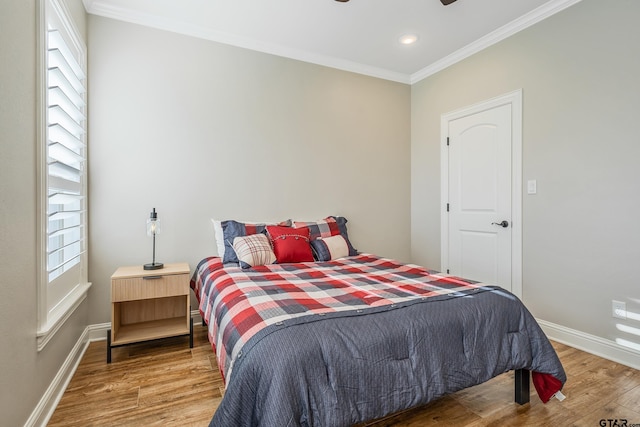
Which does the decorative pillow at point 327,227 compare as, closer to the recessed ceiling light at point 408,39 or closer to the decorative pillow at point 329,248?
the decorative pillow at point 329,248

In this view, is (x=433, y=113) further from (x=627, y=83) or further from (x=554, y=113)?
(x=627, y=83)

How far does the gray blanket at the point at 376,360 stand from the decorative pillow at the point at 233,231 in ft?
4.99

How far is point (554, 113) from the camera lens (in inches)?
106

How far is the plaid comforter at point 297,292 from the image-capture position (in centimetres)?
143

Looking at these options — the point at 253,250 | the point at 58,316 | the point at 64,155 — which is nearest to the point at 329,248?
the point at 253,250

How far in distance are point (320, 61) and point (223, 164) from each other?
1.56 meters

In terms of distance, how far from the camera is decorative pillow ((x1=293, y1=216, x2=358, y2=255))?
3.15 m

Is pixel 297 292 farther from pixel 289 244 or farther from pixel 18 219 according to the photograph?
pixel 18 219

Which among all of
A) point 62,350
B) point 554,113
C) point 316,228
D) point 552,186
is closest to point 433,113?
point 554,113

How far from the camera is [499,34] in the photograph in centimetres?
304

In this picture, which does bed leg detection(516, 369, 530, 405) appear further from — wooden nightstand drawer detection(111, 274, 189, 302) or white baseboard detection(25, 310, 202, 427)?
white baseboard detection(25, 310, 202, 427)

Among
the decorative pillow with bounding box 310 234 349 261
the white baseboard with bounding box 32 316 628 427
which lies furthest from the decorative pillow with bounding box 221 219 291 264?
the white baseboard with bounding box 32 316 628 427

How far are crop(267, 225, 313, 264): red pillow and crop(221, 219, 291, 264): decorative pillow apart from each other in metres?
0.12

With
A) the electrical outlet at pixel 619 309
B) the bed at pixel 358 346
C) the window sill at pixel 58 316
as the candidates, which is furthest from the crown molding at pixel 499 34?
the window sill at pixel 58 316
